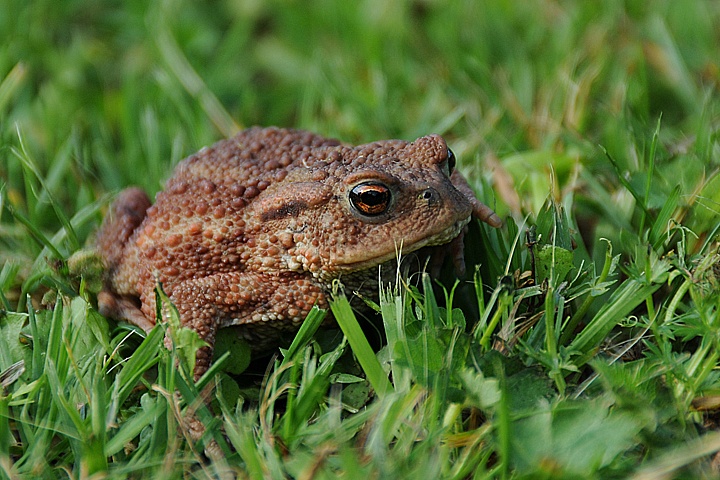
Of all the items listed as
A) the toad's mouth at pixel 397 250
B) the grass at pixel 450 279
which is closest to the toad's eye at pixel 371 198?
the toad's mouth at pixel 397 250

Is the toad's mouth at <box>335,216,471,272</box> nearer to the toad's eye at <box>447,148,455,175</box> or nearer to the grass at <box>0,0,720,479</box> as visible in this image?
the grass at <box>0,0,720,479</box>

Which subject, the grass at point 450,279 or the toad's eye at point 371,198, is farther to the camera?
the toad's eye at point 371,198

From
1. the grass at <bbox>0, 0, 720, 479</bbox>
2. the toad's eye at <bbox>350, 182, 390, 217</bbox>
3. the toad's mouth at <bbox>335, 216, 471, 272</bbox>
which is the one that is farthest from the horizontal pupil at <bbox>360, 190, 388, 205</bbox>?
the grass at <bbox>0, 0, 720, 479</bbox>

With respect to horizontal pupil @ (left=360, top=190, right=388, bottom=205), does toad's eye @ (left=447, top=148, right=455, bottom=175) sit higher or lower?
→ lower

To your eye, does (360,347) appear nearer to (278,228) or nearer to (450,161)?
(278,228)

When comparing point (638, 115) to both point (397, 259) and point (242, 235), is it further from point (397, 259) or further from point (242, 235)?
point (242, 235)

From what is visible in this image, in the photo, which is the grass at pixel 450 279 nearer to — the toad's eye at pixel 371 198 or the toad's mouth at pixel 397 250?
the toad's mouth at pixel 397 250

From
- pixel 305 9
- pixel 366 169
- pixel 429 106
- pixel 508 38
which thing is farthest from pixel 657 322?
pixel 305 9
